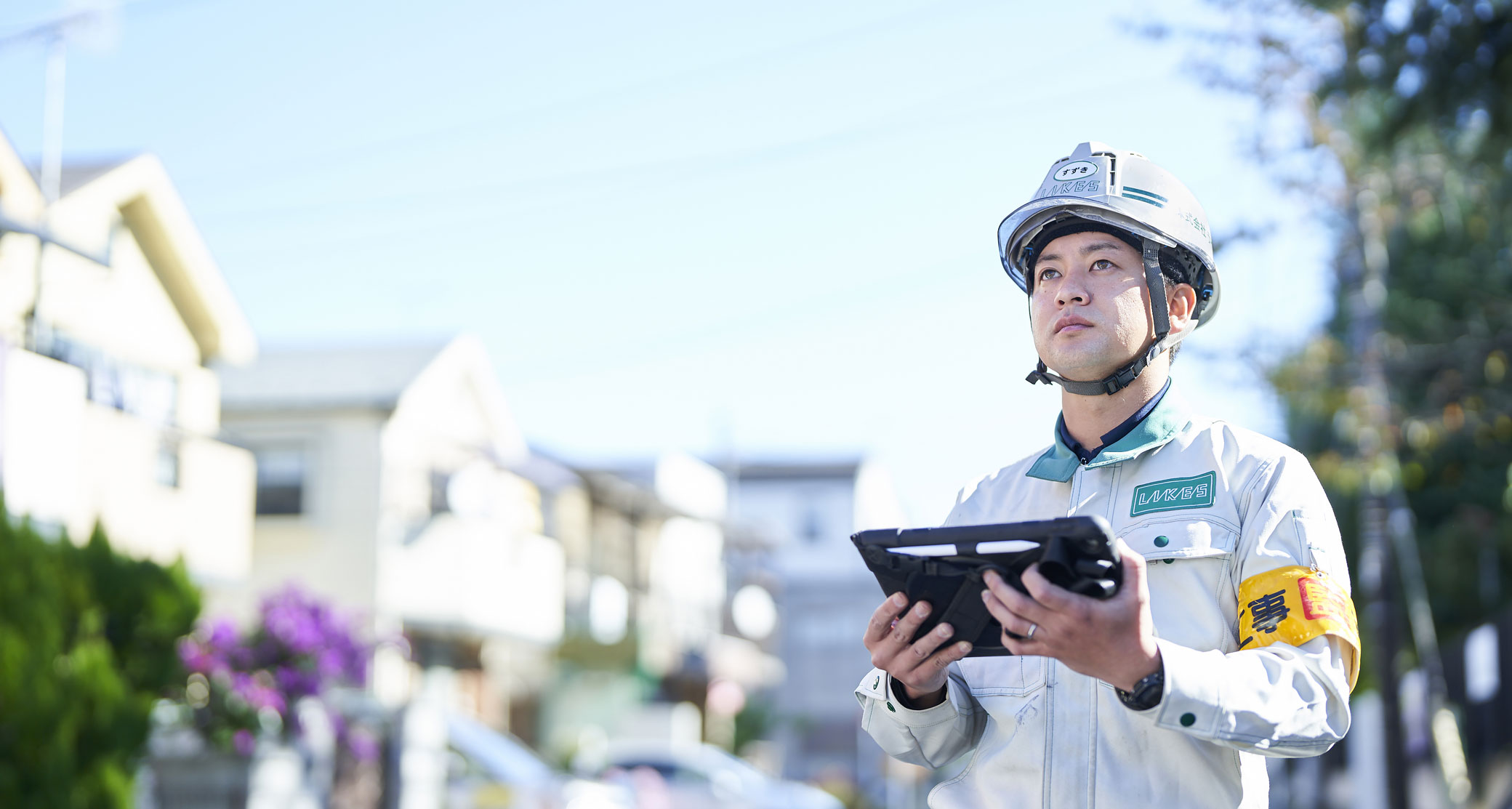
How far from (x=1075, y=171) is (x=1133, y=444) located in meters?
0.51

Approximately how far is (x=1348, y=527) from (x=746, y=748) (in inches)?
772

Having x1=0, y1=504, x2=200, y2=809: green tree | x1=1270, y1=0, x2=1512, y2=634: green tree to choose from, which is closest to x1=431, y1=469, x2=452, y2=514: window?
x1=1270, y1=0, x2=1512, y2=634: green tree

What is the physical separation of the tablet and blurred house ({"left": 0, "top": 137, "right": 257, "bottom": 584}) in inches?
571

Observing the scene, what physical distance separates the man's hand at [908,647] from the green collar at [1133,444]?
0.47 meters

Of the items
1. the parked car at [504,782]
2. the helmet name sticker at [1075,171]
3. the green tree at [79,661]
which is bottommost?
the parked car at [504,782]

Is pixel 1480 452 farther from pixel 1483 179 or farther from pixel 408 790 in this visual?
pixel 408 790

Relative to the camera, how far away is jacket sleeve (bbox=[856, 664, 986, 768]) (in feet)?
8.77

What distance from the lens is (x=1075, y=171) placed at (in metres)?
2.80

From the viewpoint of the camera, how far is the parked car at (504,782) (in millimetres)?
16453

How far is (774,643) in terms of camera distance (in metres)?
53.6

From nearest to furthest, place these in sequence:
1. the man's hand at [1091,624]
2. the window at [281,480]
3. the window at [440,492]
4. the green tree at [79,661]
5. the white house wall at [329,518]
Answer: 1. the man's hand at [1091,624]
2. the green tree at [79,661]
3. the white house wall at [329,518]
4. the window at [281,480]
5. the window at [440,492]

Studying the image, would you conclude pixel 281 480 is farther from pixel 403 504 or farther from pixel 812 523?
pixel 812 523

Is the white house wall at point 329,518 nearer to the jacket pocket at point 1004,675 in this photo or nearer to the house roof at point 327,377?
the house roof at point 327,377

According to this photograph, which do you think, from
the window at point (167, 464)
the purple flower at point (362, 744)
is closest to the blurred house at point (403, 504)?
the window at point (167, 464)
